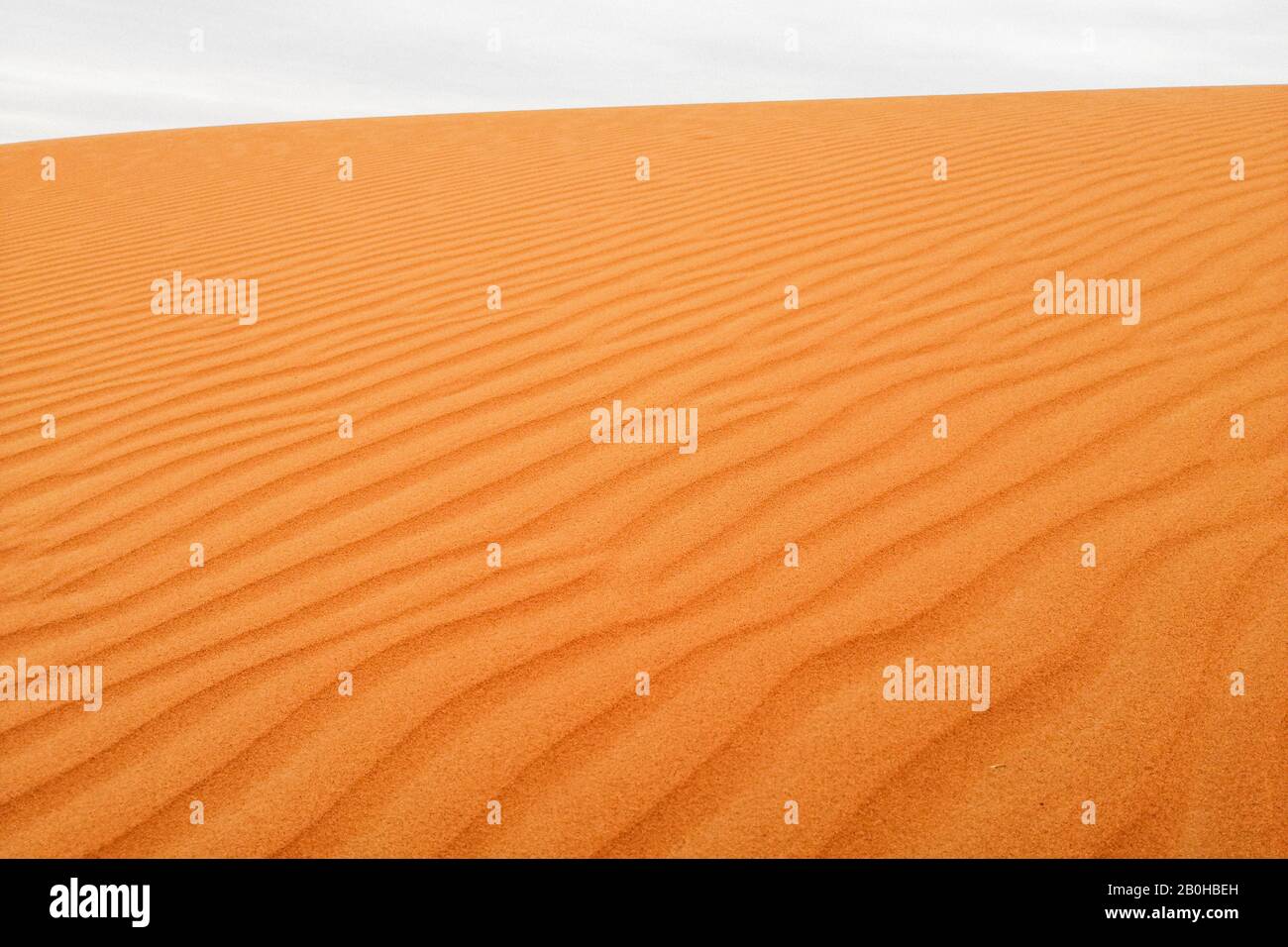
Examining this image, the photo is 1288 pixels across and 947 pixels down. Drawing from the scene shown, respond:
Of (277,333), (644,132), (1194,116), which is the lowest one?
(277,333)

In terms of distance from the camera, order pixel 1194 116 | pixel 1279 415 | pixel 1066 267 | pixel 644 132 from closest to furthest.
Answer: pixel 1279 415, pixel 1066 267, pixel 1194 116, pixel 644 132

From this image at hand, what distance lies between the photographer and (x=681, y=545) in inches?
98.1

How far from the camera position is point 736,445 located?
9.66 ft

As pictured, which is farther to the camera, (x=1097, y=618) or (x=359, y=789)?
(x=1097, y=618)

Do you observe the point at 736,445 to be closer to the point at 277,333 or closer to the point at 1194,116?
the point at 277,333

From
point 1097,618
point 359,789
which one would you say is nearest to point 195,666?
point 359,789

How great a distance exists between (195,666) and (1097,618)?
202 cm

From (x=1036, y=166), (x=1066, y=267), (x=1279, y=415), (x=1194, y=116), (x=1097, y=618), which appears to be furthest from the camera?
(x=1194, y=116)

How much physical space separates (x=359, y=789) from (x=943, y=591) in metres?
1.36

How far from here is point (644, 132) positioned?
921 cm

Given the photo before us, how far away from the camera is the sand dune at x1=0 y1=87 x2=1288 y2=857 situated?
5.82 ft

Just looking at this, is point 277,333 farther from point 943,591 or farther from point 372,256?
point 943,591

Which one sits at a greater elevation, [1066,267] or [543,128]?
[543,128]

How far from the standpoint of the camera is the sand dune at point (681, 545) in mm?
1774
